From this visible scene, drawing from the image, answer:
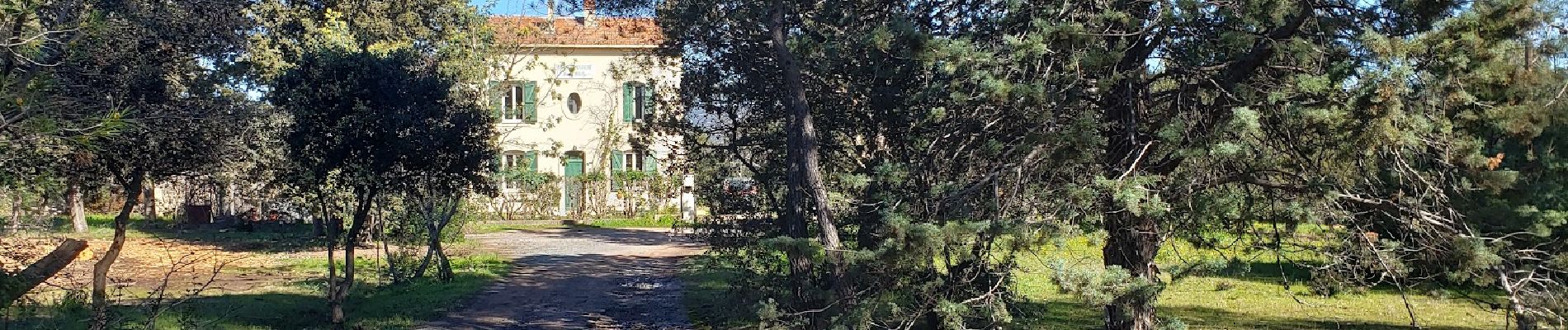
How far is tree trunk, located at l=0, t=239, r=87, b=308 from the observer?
8.32 meters

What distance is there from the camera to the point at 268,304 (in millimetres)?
14430

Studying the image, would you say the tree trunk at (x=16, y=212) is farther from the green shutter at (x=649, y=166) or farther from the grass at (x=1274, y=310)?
the green shutter at (x=649, y=166)

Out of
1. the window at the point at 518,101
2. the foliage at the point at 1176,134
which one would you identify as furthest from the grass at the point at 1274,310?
the window at the point at 518,101

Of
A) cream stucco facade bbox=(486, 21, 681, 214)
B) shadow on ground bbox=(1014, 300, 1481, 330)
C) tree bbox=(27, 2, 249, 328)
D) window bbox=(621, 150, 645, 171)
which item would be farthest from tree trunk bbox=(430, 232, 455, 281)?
window bbox=(621, 150, 645, 171)

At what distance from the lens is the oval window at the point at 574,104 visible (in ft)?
120

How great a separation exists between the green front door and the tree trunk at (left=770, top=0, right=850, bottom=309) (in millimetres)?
27136

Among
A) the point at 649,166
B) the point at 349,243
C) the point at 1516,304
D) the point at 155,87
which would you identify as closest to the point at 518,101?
the point at 649,166

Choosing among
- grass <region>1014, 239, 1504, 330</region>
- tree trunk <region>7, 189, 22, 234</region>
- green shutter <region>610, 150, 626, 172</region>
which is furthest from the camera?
green shutter <region>610, 150, 626, 172</region>

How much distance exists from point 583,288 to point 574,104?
19.9m

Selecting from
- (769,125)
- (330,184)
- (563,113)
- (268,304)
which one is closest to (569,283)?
(268,304)

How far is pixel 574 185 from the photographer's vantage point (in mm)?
36562

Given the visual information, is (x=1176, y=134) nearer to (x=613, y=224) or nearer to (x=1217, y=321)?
(x=1217, y=321)

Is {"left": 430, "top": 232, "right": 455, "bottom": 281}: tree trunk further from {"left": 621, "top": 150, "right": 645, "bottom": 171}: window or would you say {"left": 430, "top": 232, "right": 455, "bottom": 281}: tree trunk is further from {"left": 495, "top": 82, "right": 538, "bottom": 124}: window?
{"left": 621, "top": 150, "right": 645, "bottom": 171}: window

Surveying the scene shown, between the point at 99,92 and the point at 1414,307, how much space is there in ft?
54.0
